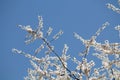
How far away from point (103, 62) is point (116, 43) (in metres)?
0.46

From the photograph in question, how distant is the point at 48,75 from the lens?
6148 millimetres

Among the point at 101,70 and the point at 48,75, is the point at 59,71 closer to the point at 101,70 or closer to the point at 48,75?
the point at 48,75

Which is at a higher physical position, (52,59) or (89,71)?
(52,59)

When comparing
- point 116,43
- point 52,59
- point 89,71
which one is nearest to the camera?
point 116,43

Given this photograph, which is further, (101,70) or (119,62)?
(101,70)

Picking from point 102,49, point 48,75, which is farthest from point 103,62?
point 48,75

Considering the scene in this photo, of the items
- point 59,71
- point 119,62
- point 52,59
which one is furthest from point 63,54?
point 119,62

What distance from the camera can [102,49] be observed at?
5.36 m

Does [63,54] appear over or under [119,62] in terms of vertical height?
over

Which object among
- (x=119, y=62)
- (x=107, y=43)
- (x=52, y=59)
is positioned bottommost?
(x=119, y=62)

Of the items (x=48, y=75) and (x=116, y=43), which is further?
(x=48, y=75)

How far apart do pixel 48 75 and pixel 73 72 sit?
0.52 metres

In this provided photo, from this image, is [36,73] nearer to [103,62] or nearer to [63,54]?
[63,54]

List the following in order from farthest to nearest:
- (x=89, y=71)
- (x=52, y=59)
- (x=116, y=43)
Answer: (x=52, y=59)
(x=89, y=71)
(x=116, y=43)
